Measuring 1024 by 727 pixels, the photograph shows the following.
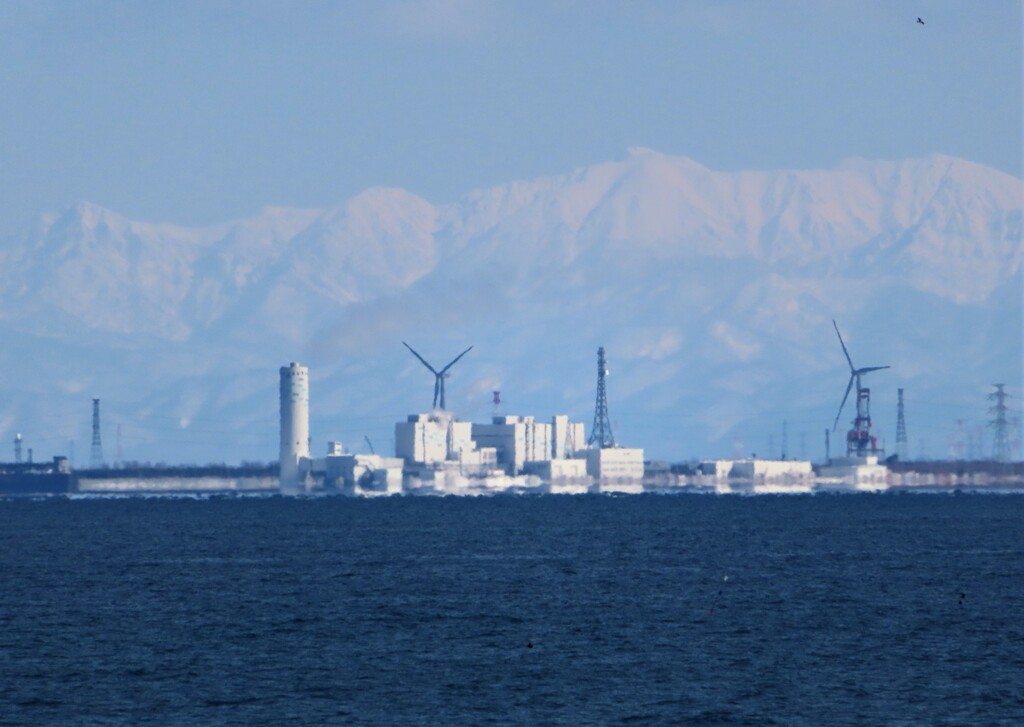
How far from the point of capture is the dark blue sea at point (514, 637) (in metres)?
65.0

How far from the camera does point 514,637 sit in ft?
275

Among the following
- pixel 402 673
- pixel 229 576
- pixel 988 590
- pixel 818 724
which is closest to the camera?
pixel 818 724

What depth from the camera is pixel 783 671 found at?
238 ft

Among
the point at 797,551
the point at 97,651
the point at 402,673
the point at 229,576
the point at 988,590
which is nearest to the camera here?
A: the point at 402,673

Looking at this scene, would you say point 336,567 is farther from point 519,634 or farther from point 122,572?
point 519,634

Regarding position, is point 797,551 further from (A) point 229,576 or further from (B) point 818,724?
(B) point 818,724

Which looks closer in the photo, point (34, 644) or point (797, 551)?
point (34, 644)

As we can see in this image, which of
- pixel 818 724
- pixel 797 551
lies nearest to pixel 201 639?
pixel 818 724

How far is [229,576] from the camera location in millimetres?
118250

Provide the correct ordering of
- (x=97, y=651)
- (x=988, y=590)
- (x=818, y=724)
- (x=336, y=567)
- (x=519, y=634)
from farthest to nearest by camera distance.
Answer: (x=336, y=567) → (x=988, y=590) → (x=519, y=634) → (x=97, y=651) → (x=818, y=724)

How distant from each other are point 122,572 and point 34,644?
4216cm

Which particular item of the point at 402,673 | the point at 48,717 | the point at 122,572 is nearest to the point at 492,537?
the point at 122,572

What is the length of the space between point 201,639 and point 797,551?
228 feet

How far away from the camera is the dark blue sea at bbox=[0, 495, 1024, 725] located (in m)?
65.0
